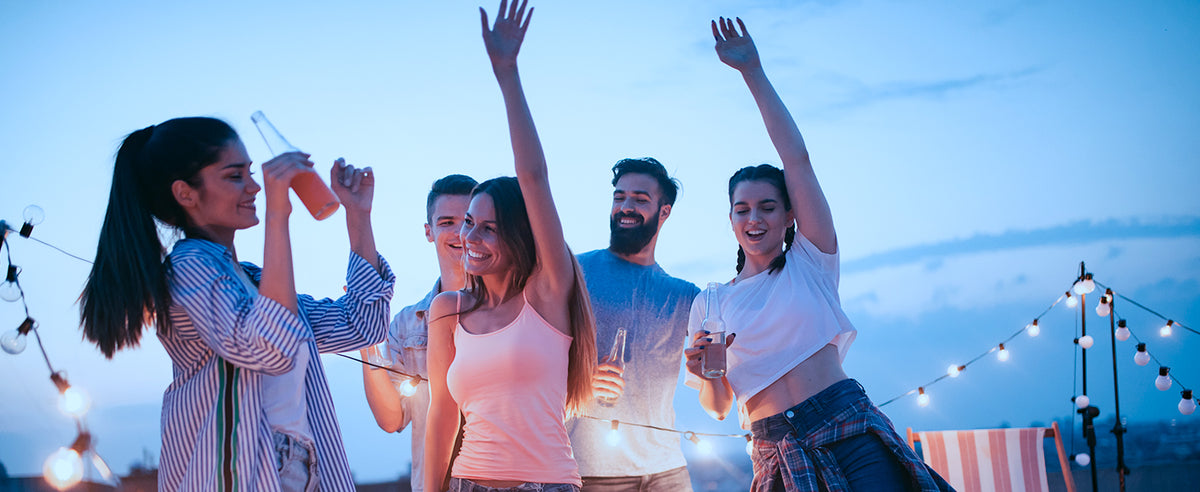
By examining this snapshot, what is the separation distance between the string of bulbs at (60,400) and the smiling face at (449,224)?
40.3 inches

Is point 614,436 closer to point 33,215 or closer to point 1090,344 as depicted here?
point 33,215

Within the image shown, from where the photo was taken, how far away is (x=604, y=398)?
2.14 metres

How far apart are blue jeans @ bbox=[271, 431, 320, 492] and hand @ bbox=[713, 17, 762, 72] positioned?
151 cm

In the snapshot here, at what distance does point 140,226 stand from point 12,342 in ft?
4.38

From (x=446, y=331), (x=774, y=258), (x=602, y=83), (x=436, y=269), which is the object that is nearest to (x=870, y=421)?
(x=774, y=258)

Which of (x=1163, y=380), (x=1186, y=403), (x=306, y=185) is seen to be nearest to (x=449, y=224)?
(x=306, y=185)

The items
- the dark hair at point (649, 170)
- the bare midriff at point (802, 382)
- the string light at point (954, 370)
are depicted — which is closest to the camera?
the bare midriff at point (802, 382)

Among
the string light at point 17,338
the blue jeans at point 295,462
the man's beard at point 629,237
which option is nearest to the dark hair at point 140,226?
the blue jeans at point 295,462

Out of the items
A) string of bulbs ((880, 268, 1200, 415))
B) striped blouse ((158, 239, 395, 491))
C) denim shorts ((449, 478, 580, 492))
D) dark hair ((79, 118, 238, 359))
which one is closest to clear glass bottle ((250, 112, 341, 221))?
dark hair ((79, 118, 238, 359))

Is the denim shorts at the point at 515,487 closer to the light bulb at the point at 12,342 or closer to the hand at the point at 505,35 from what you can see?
the hand at the point at 505,35

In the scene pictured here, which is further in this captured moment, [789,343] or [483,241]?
[789,343]

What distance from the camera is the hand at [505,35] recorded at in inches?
71.6

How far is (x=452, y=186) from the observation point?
2.72 m

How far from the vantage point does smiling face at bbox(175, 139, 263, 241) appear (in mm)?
1422
